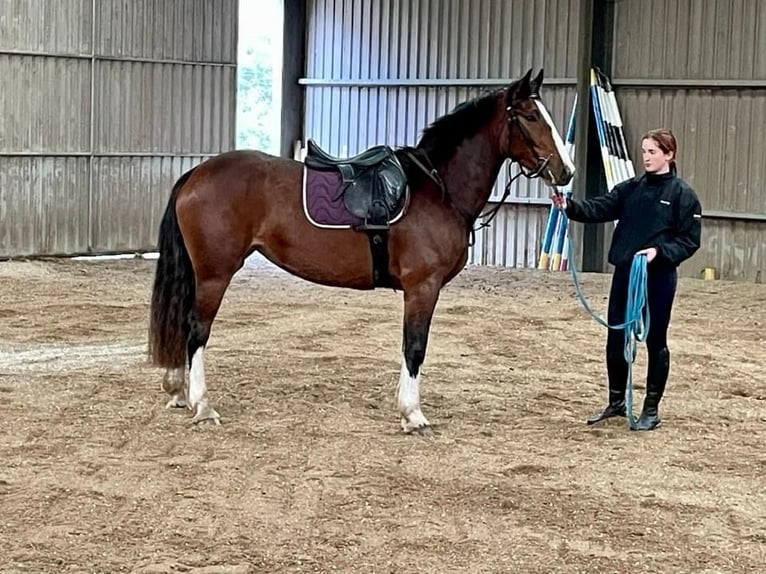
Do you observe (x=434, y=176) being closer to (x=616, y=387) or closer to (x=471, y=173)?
(x=471, y=173)

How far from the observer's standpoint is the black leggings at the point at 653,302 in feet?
18.9

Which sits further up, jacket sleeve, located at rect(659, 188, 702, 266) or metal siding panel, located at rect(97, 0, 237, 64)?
metal siding panel, located at rect(97, 0, 237, 64)

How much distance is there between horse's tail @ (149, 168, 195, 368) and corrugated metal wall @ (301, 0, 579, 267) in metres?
8.77

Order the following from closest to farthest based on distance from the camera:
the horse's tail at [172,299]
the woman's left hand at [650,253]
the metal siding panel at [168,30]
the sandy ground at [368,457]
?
the sandy ground at [368,457] < the woman's left hand at [650,253] < the horse's tail at [172,299] < the metal siding panel at [168,30]

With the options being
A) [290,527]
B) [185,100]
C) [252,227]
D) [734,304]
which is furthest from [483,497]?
[185,100]

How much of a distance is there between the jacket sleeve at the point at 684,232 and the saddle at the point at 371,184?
4.23 ft

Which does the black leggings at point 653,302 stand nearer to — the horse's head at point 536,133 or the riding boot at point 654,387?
the riding boot at point 654,387

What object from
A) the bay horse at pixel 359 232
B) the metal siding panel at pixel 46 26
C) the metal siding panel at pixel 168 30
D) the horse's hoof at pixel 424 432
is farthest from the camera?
the metal siding panel at pixel 168 30

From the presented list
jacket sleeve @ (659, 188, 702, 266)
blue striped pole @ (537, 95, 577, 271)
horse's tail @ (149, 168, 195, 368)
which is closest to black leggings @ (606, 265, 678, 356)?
jacket sleeve @ (659, 188, 702, 266)

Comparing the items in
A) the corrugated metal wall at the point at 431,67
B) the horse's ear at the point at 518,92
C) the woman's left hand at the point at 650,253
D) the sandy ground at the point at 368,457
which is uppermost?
the corrugated metal wall at the point at 431,67

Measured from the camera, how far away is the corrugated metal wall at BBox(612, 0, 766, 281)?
42.5 ft

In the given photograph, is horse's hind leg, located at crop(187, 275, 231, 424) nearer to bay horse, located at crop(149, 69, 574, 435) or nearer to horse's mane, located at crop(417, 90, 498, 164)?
bay horse, located at crop(149, 69, 574, 435)

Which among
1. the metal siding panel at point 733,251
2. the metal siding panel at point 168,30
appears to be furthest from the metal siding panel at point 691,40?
the metal siding panel at point 168,30

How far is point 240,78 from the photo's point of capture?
2106 centimetres
